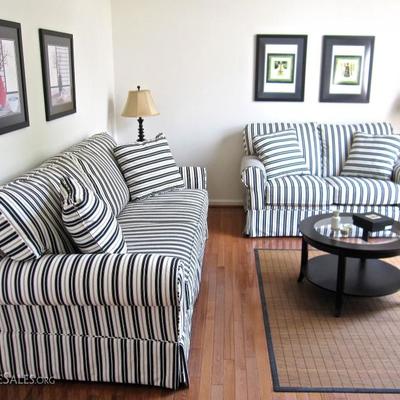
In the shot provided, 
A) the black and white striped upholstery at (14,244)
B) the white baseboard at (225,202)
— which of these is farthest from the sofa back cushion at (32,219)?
the white baseboard at (225,202)

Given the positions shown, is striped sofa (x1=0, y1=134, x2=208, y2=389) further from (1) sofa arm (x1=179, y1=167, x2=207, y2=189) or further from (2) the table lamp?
(2) the table lamp

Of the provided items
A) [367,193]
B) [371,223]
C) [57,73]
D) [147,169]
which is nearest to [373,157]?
[367,193]

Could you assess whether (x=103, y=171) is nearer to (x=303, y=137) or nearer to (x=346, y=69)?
(x=303, y=137)

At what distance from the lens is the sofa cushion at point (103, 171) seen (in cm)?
287

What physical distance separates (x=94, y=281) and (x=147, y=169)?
5.32ft

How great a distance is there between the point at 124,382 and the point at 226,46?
3.36 meters

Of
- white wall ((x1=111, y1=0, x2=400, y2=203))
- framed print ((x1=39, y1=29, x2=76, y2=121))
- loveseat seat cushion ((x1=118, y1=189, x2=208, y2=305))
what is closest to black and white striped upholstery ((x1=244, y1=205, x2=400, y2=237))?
loveseat seat cushion ((x1=118, y1=189, x2=208, y2=305))

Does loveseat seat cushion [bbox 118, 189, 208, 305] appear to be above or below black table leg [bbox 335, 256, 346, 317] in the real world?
above

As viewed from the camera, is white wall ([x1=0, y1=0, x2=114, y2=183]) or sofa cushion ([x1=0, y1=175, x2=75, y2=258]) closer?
sofa cushion ([x1=0, y1=175, x2=75, y2=258])

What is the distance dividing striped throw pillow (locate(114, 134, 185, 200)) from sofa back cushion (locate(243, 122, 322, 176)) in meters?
1.09

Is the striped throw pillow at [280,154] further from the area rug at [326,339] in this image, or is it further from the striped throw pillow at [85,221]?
the striped throw pillow at [85,221]

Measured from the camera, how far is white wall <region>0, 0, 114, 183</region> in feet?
8.61

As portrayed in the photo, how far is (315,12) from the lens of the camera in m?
4.40

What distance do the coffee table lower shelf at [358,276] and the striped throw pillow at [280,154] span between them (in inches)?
40.0
